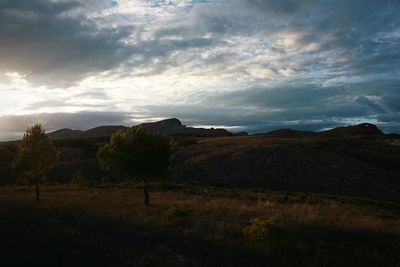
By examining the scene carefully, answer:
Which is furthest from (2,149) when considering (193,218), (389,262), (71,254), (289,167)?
(389,262)

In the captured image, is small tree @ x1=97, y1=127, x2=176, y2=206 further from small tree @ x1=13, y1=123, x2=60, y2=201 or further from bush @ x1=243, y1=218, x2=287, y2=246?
bush @ x1=243, y1=218, x2=287, y2=246

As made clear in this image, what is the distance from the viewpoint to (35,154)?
35.9m

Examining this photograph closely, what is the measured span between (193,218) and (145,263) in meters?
9.74

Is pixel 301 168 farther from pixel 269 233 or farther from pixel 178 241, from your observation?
pixel 178 241

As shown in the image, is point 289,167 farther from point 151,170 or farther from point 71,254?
point 71,254

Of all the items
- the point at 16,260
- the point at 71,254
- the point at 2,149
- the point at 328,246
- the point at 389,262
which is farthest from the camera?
the point at 2,149

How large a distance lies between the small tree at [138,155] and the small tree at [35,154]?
5.72m

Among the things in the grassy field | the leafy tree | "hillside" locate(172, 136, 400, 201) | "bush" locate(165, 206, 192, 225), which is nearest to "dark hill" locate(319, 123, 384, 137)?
"hillside" locate(172, 136, 400, 201)

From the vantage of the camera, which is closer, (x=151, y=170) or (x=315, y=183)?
(x=151, y=170)

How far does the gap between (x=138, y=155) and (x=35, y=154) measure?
974cm

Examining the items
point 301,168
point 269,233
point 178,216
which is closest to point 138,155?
point 178,216

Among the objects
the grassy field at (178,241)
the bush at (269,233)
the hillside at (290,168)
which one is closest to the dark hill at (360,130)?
the hillside at (290,168)

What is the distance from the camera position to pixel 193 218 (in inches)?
876

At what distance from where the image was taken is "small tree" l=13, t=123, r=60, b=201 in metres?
35.7
